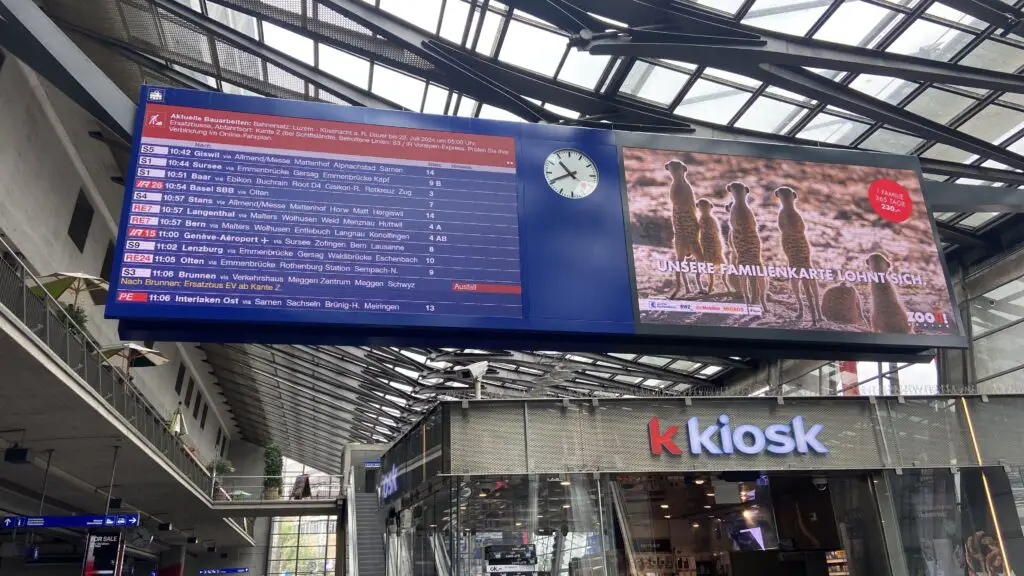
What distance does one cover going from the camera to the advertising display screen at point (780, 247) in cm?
764

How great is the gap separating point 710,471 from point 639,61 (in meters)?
6.58

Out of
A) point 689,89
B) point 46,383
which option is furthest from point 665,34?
point 46,383

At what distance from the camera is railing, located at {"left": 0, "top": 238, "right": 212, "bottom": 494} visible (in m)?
10.2

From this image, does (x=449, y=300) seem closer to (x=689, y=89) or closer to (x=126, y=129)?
(x=126, y=129)

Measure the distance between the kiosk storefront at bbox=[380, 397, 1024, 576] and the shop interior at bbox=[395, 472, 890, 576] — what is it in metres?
0.02

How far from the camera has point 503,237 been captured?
736 cm

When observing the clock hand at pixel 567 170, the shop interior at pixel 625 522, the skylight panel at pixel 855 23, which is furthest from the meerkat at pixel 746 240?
the skylight panel at pixel 855 23

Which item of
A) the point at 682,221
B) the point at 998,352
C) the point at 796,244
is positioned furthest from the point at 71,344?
the point at 998,352

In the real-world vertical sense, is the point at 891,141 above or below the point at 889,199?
above

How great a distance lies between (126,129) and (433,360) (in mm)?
23005

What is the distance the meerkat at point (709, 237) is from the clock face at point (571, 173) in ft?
4.12

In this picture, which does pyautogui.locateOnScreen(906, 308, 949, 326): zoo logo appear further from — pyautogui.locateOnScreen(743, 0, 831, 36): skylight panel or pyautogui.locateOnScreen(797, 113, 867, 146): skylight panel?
pyautogui.locateOnScreen(797, 113, 867, 146): skylight panel

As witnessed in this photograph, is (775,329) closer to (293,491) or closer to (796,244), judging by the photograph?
(796,244)

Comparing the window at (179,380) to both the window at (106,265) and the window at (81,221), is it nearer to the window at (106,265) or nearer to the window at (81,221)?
the window at (106,265)
